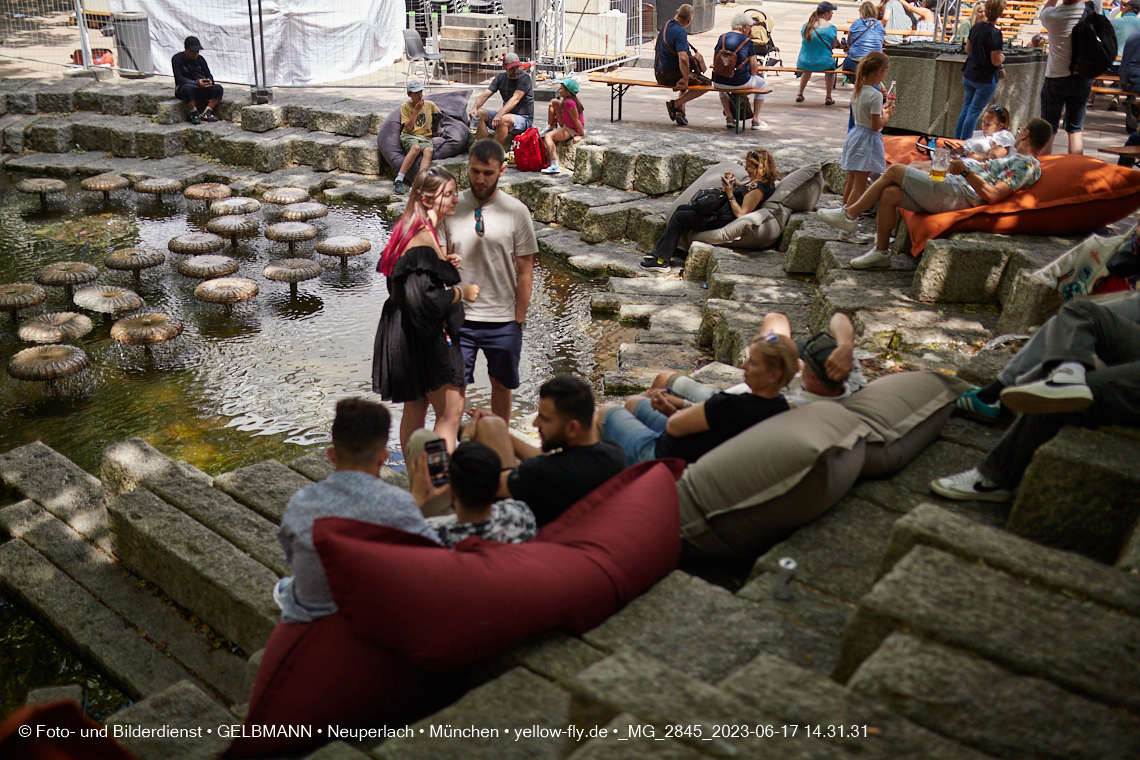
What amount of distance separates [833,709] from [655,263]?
6290 millimetres

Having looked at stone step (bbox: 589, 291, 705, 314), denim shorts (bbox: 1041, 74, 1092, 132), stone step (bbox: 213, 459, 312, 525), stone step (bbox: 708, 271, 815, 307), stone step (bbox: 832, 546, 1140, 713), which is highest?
denim shorts (bbox: 1041, 74, 1092, 132)

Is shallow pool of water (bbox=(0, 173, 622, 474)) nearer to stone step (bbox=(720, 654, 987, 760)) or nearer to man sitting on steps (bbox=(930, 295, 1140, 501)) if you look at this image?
man sitting on steps (bbox=(930, 295, 1140, 501))

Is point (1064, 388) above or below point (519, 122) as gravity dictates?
below

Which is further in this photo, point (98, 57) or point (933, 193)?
point (98, 57)

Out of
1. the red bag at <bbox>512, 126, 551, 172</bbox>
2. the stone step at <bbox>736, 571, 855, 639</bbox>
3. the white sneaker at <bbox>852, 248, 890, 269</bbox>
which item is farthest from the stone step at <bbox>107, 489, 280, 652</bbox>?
the red bag at <bbox>512, 126, 551, 172</bbox>

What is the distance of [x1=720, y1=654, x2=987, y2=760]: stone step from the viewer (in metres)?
1.84

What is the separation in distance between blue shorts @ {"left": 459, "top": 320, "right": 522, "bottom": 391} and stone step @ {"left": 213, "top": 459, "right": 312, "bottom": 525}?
3.21 ft

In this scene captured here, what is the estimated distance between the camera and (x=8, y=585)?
13.1 feet

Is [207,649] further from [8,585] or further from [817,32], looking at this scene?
[817,32]

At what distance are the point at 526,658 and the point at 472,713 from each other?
30 centimetres

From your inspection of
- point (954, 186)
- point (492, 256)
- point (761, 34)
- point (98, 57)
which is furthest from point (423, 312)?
point (98, 57)

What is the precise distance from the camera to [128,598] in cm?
393

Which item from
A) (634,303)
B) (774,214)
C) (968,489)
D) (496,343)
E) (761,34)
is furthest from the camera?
(761,34)

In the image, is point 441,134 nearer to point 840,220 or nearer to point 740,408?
point 840,220
